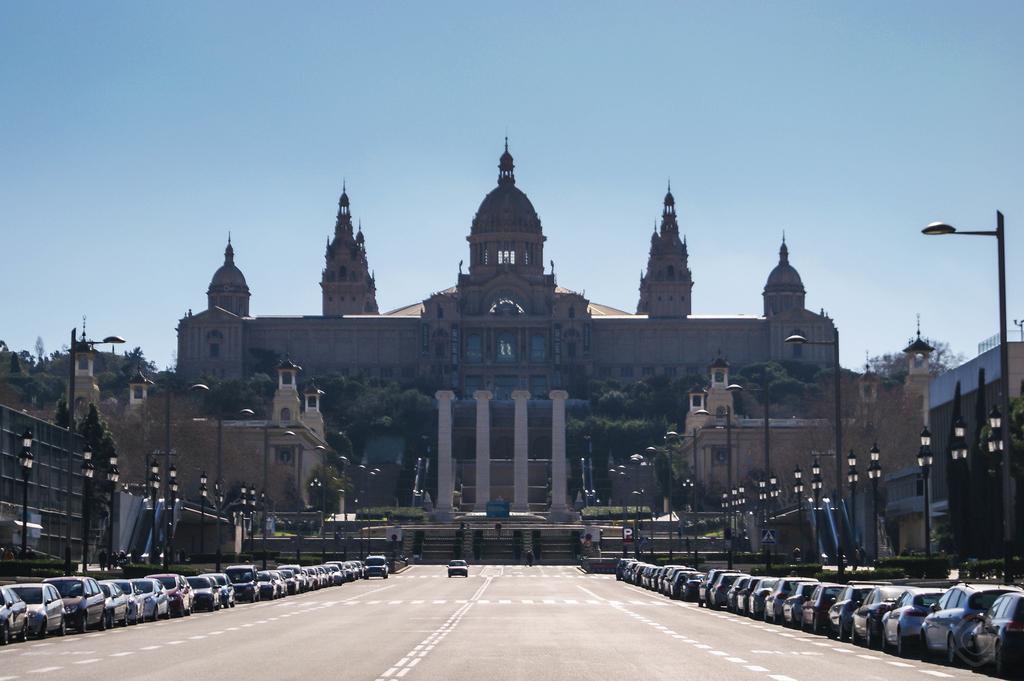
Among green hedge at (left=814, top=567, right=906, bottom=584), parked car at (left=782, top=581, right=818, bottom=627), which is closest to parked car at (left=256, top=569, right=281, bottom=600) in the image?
green hedge at (left=814, top=567, right=906, bottom=584)

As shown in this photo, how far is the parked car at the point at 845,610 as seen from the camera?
122 feet

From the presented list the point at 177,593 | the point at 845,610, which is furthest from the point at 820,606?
the point at 177,593

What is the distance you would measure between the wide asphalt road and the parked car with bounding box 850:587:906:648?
41 cm

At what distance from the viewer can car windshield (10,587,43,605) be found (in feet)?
123

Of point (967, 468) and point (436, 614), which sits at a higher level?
point (967, 468)

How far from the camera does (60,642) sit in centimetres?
3641

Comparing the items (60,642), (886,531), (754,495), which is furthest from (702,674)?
(754,495)

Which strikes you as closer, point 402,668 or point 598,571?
point 402,668

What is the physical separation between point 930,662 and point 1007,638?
529cm

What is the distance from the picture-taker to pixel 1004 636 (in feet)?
86.0

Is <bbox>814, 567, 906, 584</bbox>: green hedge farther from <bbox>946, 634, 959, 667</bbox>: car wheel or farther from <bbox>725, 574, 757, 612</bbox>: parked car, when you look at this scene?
<bbox>946, 634, 959, 667</bbox>: car wheel

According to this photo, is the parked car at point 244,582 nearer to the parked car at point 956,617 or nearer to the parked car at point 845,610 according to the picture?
the parked car at point 845,610

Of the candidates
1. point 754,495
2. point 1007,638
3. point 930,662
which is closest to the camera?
point 1007,638

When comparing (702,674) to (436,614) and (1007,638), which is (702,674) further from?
(436,614)
